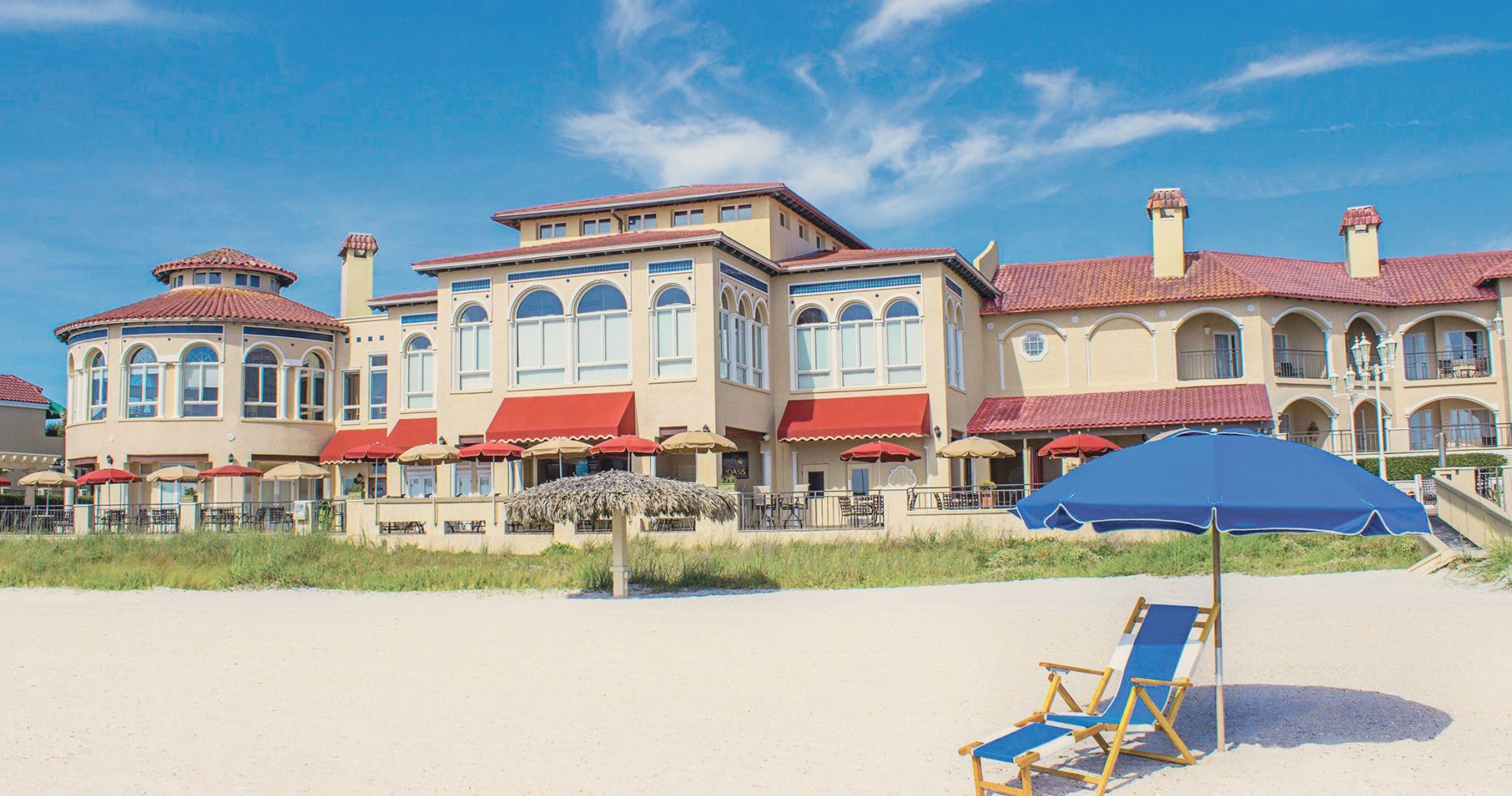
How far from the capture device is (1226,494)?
8.08 m

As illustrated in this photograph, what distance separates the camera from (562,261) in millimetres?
31297

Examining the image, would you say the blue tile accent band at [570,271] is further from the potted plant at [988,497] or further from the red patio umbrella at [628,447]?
the potted plant at [988,497]

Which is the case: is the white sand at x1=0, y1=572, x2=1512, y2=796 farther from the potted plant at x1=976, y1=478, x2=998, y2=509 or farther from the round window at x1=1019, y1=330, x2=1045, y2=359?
the round window at x1=1019, y1=330, x2=1045, y2=359

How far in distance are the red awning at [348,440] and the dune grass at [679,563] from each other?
30.0 ft

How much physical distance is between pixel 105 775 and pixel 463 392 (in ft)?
78.1

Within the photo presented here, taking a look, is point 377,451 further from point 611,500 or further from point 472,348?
point 611,500

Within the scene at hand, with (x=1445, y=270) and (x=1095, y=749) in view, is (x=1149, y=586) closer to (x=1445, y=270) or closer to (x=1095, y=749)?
(x=1095, y=749)

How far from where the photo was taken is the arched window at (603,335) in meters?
30.9

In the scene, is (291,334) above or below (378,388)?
above

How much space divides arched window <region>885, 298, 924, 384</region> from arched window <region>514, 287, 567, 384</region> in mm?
7956

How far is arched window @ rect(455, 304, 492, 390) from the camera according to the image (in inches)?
1261

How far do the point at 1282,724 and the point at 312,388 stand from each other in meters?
34.9

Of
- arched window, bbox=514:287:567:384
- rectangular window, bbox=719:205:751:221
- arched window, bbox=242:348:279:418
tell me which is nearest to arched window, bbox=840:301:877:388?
rectangular window, bbox=719:205:751:221

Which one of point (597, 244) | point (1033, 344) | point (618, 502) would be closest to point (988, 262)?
point (1033, 344)
